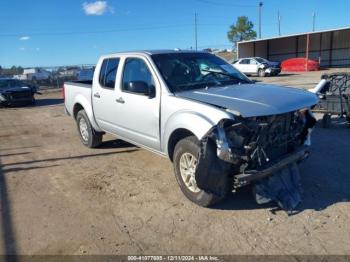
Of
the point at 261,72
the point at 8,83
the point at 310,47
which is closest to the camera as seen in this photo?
the point at 8,83

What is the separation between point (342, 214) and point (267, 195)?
2.95 ft

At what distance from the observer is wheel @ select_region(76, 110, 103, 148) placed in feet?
25.1

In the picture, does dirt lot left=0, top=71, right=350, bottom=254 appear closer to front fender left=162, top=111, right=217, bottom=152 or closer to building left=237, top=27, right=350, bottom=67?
front fender left=162, top=111, right=217, bottom=152

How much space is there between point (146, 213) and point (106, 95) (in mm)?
2707

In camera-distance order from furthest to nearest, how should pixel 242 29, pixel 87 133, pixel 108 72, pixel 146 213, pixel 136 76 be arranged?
pixel 242 29 → pixel 87 133 → pixel 108 72 → pixel 136 76 → pixel 146 213

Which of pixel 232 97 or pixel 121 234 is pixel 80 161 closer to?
pixel 121 234

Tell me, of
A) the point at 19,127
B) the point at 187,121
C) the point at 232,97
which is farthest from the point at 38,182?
the point at 19,127

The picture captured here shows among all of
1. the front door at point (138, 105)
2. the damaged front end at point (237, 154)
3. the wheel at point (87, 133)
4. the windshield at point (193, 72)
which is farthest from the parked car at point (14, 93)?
the damaged front end at point (237, 154)

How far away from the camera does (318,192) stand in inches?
196

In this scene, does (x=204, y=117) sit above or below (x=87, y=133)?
above

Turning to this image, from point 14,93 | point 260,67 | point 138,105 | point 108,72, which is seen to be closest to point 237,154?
point 138,105

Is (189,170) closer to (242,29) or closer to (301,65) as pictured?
(301,65)

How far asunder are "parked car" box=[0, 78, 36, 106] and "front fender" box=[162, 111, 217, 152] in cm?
1651

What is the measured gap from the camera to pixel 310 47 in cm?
4303
